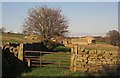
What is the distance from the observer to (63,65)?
18250 millimetres

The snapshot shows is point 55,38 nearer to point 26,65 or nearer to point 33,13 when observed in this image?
point 33,13

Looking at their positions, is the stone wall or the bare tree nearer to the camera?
the stone wall

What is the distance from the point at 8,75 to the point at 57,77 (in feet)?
8.48

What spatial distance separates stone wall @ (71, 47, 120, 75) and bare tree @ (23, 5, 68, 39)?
1165 inches

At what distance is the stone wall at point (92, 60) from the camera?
54.6 feet

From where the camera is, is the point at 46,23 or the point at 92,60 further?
the point at 46,23

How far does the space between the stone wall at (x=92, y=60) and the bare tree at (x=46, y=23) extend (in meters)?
29.6

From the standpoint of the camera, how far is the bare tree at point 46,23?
46.8 metres

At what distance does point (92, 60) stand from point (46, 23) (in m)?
30.3

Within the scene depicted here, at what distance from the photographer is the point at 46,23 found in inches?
1836

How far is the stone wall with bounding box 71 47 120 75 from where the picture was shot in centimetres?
1666

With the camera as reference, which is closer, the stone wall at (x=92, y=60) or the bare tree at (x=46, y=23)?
the stone wall at (x=92, y=60)

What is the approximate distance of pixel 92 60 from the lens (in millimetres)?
16922

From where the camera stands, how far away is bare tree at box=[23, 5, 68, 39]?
1842 inches
